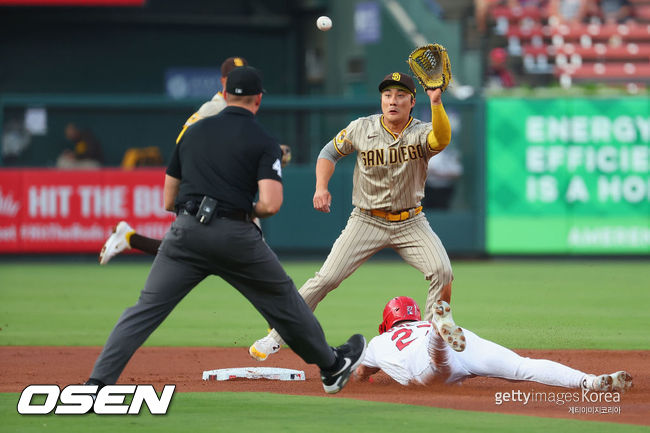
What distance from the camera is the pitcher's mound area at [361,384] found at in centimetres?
589

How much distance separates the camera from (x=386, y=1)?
22.9 meters

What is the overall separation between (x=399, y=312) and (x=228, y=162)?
1.77 meters

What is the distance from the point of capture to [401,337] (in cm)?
653

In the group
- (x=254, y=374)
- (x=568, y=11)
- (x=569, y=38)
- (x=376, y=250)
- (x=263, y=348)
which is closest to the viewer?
(x=254, y=374)

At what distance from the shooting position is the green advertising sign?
17.2 m

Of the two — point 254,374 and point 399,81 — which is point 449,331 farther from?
point 399,81

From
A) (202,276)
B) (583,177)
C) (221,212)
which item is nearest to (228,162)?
(221,212)

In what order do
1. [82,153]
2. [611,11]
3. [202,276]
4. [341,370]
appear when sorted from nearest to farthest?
[202,276], [341,370], [82,153], [611,11]

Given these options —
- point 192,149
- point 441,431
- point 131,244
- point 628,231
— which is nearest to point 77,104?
→ point 628,231

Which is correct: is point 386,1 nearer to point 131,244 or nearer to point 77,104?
point 77,104
